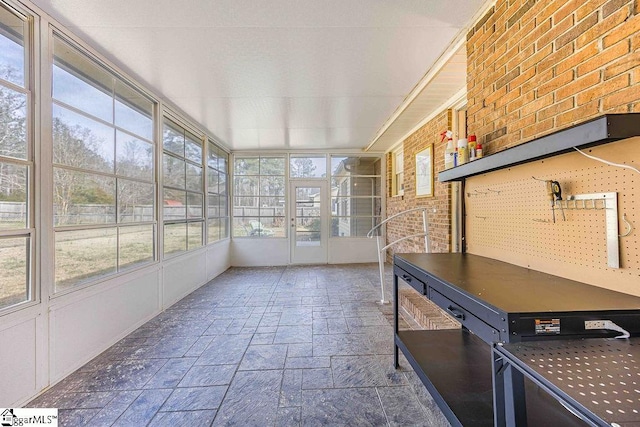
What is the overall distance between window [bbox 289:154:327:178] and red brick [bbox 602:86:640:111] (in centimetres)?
526

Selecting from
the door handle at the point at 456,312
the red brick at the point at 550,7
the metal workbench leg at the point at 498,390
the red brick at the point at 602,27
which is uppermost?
the red brick at the point at 550,7

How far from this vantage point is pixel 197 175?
4621 mm

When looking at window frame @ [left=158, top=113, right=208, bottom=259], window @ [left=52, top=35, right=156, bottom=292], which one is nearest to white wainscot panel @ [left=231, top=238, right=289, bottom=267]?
window frame @ [left=158, top=113, right=208, bottom=259]

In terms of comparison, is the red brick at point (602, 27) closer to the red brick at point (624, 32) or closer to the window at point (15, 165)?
the red brick at point (624, 32)

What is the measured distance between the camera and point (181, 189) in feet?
13.2

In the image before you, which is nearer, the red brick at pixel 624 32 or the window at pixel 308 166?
the red brick at pixel 624 32

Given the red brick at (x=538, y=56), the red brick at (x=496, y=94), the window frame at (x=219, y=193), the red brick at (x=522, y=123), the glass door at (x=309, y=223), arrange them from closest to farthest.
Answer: the red brick at (x=538, y=56) < the red brick at (x=522, y=123) < the red brick at (x=496, y=94) < the window frame at (x=219, y=193) < the glass door at (x=309, y=223)

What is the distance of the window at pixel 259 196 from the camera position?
6191 millimetres

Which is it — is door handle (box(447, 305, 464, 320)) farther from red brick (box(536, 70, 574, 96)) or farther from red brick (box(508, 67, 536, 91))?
red brick (box(508, 67, 536, 91))

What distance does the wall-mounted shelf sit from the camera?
0.96m

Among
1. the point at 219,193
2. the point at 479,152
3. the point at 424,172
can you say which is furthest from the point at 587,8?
the point at 219,193

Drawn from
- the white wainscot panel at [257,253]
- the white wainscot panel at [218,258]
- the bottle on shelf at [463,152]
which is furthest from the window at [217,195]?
the bottle on shelf at [463,152]

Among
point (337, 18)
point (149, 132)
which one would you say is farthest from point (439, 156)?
point (149, 132)

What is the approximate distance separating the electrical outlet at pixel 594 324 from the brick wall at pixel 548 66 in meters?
0.84
